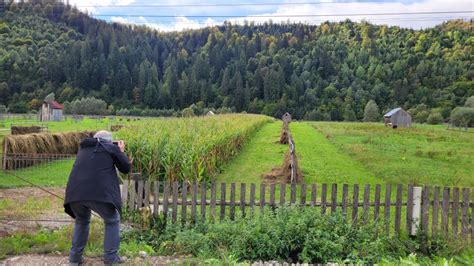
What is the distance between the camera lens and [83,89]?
131 metres

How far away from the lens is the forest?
123231mm

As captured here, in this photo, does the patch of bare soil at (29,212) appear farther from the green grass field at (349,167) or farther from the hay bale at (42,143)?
the hay bale at (42,143)

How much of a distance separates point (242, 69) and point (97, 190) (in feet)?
499

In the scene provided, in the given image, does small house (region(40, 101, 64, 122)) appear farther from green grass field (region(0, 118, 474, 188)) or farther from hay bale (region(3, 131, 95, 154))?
green grass field (region(0, 118, 474, 188))

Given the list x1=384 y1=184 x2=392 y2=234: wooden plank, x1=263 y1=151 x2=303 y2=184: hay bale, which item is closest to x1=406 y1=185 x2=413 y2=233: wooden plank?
x1=384 y1=184 x2=392 y2=234: wooden plank

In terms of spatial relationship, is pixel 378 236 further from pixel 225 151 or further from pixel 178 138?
pixel 225 151

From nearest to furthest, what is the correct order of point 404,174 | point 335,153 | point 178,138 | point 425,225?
point 425,225
point 178,138
point 404,174
point 335,153

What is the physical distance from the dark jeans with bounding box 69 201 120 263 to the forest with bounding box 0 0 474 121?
107 meters

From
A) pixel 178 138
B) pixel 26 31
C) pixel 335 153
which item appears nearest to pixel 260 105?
pixel 26 31

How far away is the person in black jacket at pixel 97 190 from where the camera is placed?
18.8 ft

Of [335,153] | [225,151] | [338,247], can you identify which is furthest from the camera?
[335,153]

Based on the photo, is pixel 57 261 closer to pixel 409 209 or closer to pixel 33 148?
pixel 409 209

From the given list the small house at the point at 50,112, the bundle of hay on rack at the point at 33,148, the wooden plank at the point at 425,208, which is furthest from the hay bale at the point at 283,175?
the small house at the point at 50,112

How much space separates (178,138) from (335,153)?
42.1ft
